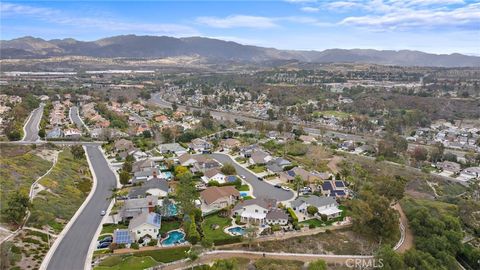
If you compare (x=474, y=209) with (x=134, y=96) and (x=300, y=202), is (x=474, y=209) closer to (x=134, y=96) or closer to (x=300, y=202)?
(x=300, y=202)

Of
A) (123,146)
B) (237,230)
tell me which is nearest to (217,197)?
(237,230)

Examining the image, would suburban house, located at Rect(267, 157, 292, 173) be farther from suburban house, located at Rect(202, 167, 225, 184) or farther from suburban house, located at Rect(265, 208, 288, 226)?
suburban house, located at Rect(265, 208, 288, 226)

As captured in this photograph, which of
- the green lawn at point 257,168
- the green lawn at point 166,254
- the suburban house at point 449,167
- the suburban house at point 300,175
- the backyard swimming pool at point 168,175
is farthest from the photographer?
the suburban house at point 449,167

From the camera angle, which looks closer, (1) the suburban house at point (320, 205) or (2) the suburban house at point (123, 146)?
(1) the suburban house at point (320, 205)

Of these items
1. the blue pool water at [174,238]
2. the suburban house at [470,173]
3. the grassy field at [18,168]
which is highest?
the grassy field at [18,168]

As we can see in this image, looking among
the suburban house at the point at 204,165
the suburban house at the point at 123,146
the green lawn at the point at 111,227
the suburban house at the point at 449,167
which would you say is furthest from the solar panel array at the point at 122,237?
the suburban house at the point at 449,167

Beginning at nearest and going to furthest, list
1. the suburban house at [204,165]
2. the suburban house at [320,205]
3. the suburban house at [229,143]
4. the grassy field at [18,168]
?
the grassy field at [18,168], the suburban house at [320,205], the suburban house at [204,165], the suburban house at [229,143]

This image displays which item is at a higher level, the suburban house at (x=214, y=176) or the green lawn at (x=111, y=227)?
the suburban house at (x=214, y=176)

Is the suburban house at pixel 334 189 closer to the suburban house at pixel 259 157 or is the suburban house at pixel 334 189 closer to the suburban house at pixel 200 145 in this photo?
the suburban house at pixel 259 157
